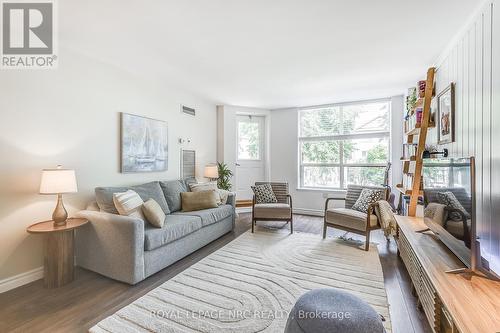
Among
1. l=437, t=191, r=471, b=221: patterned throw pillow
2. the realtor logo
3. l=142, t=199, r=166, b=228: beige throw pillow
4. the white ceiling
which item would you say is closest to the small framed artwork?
the white ceiling

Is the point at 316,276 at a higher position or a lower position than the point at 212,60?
lower

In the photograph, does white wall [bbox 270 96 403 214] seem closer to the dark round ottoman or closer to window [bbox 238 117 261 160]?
window [bbox 238 117 261 160]

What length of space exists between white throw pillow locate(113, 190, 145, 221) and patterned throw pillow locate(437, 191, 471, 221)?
2949 mm

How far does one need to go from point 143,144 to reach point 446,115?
3925 millimetres

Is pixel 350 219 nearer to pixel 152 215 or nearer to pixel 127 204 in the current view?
pixel 152 215

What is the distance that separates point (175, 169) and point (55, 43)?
7.76ft

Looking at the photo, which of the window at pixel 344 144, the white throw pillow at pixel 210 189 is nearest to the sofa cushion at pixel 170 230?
the white throw pillow at pixel 210 189

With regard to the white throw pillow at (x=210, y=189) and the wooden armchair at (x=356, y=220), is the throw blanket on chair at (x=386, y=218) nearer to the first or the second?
the wooden armchair at (x=356, y=220)

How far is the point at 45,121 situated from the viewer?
2.50 m

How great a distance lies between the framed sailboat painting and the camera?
10.8 feet

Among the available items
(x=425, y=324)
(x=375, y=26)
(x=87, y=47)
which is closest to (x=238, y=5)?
(x=375, y=26)

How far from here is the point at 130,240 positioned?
7.49ft

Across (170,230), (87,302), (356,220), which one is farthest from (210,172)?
(87,302)

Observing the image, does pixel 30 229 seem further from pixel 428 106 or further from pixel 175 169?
pixel 428 106
